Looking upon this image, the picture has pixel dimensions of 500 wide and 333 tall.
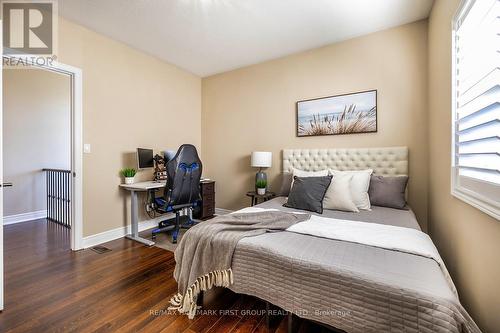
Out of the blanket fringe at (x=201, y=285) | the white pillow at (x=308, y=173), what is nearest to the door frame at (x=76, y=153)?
the blanket fringe at (x=201, y=285)

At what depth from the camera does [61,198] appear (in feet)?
12.9

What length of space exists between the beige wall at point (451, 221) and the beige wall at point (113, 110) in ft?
11.9

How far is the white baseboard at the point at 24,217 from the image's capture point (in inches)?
146

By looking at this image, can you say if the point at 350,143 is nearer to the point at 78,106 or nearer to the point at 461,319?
the point at 461,319

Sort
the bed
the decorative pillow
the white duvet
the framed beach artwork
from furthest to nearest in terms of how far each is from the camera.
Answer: the decorative pillow, the framed beach artwork, the white duvet, the bed

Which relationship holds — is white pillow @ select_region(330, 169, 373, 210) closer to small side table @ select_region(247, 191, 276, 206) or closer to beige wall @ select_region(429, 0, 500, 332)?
beige wall @ select_region(429, 0, 500, 332)

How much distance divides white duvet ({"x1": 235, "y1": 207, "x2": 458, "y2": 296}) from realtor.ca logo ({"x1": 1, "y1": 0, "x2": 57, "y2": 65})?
10.6 ft

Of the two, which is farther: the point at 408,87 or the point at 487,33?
the point at 408,87

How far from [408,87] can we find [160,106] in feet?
11.7

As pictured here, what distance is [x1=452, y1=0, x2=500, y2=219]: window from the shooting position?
3.41 feet

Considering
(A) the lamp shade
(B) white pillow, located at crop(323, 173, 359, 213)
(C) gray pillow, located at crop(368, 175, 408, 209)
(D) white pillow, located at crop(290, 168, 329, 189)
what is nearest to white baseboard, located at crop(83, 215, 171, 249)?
(A) the lamp shade

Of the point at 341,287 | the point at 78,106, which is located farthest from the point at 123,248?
the point at 341,287

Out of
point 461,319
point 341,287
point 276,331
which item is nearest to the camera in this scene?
point 461,319

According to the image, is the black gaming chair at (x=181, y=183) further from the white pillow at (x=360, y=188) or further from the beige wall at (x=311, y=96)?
the white pillow at (x=360, y=188)
